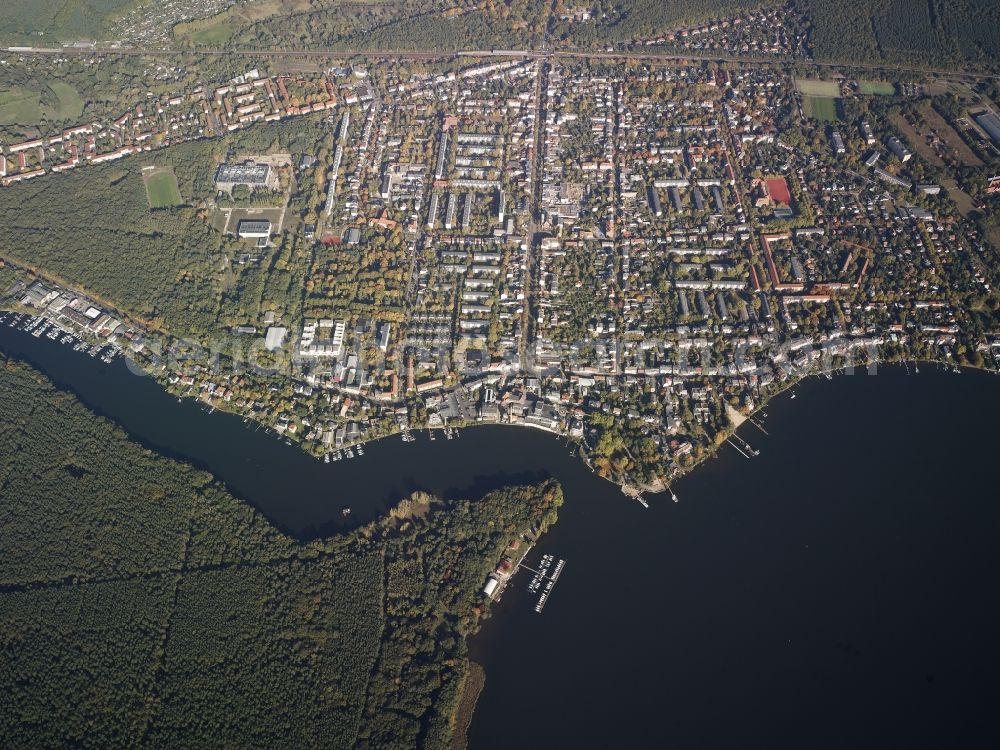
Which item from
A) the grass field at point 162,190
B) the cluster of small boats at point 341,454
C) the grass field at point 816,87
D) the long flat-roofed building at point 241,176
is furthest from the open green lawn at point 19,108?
the grass field at point 816,87

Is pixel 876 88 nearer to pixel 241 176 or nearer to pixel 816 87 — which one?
pixel 816 87

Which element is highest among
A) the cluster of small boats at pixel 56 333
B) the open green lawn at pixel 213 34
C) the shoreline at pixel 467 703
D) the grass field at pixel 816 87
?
the open green lawn at pixel 213 34

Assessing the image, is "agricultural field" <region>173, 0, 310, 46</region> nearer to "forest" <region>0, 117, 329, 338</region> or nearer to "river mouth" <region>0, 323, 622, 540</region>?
"forest" <region>0, 117, 329, 338</region>

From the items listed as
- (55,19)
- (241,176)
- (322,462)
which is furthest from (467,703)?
(55,19)

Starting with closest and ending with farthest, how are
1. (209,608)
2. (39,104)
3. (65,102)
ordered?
(209,608)
(39,104)
(65,102)

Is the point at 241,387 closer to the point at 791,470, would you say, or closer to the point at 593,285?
the point at 593,285

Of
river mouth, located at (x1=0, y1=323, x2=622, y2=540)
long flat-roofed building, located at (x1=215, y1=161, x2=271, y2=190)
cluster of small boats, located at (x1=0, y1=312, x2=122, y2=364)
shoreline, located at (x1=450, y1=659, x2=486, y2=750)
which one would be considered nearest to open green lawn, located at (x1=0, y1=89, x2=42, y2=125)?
long flat-roofed building, located at (x1=215, y1=161, x2=271, y2=190)

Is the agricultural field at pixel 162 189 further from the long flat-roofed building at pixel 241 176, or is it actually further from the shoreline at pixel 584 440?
the shoreline at pixel 584 440

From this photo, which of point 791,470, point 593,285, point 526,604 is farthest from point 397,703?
point 593,285
